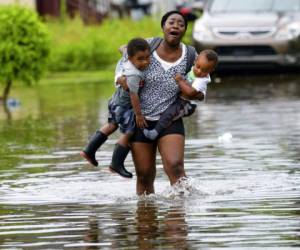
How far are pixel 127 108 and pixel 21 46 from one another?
50.9 feet

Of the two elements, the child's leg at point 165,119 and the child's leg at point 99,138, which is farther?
the child's leg at point 99,138

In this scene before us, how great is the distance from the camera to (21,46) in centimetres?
2761

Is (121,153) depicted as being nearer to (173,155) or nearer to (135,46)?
(173,155)

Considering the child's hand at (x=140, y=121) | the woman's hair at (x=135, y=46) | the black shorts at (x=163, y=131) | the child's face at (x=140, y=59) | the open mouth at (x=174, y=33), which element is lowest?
the black shorts at (x=163, y=131)

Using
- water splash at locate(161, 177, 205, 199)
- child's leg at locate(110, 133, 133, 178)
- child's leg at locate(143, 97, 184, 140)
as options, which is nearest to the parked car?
child's leg at locate(110, 133, 133, 178)

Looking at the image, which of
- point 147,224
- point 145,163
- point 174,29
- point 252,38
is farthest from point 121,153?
point 252,38

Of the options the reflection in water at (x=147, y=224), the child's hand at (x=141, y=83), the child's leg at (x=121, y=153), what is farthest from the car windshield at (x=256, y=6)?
the reflection in water at (x=147, y=224)

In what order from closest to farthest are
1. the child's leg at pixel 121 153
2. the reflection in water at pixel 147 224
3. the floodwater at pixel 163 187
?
the reflection in water at pixel 147 224 < the floodwater at pixel 163 187 < the child's leg at pixel 121 153

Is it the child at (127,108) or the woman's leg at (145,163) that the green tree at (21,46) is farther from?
the woman's leg at (145,163)

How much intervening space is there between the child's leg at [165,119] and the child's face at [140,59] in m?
0.45

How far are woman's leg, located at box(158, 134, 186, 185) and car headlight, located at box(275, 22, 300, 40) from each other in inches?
604

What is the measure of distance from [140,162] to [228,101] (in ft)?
38.5

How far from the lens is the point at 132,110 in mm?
12234

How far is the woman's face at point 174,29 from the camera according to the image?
39.7ft
